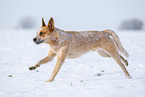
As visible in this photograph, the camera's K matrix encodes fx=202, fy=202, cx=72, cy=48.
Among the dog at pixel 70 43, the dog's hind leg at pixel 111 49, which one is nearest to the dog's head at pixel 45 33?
the dog at pixel 70 43

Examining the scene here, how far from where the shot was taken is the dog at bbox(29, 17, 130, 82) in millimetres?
5715

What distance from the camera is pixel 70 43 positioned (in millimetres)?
6023

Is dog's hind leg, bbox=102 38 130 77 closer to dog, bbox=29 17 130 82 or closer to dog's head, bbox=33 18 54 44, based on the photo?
dog, bbox=29 17 130 82

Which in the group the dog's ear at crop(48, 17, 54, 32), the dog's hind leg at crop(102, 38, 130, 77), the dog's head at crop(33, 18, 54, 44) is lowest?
the dog's hind leg at crop(102, 38, 130, 77)

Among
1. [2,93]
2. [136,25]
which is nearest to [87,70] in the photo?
[2,93]

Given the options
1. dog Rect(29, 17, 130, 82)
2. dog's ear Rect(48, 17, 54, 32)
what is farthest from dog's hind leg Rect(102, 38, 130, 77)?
dog's ear Rect(48, 17, 54, 32)

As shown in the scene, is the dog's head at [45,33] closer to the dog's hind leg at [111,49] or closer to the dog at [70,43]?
the dog at [70,43]

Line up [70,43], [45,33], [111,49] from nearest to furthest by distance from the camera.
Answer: [45,33] < [70,43] < [111,49]

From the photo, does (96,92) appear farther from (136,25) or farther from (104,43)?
(136,25)

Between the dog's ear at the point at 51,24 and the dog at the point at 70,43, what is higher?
the dog's ear at the point at 51,24

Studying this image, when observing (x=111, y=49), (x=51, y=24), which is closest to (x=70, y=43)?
(x=51, y=24)

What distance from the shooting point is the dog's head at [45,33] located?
5660mm

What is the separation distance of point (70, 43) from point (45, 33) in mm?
823

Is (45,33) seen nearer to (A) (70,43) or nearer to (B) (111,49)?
(A) (70,43)
